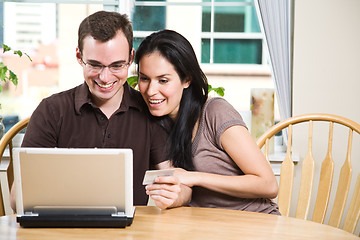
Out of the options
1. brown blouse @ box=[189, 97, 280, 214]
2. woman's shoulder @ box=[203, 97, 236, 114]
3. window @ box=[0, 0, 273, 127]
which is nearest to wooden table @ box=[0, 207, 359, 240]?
brown blouse @ box=[189, 97, 280, 214]

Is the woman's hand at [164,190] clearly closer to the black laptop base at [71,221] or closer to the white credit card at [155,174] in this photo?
the white credit card at [155,174]

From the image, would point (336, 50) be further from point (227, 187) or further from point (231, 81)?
point (227, 187)

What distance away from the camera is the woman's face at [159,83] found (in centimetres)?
159

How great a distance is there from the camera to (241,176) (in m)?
1.50

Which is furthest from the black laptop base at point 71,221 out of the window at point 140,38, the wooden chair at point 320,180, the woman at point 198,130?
the window at point 140,38

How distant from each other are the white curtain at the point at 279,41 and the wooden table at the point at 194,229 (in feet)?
4.18

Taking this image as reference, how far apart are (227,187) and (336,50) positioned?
4.48 feet

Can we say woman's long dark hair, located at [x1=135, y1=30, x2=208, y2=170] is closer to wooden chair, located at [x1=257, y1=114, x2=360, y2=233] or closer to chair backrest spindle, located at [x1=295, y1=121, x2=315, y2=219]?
wooden chair, located at [x1=257, y1=114, x2=360, y2=233]

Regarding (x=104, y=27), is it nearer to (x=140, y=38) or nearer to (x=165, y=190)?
(x=165, y=190)

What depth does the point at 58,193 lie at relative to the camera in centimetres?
112

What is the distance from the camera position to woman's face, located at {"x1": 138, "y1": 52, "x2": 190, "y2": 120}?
1587mm

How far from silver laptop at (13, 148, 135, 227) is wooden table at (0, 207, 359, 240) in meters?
0.03

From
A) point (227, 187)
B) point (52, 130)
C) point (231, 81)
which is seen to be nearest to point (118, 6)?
point (231, 81)

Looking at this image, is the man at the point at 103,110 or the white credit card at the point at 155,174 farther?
the man at the point at 103,110
